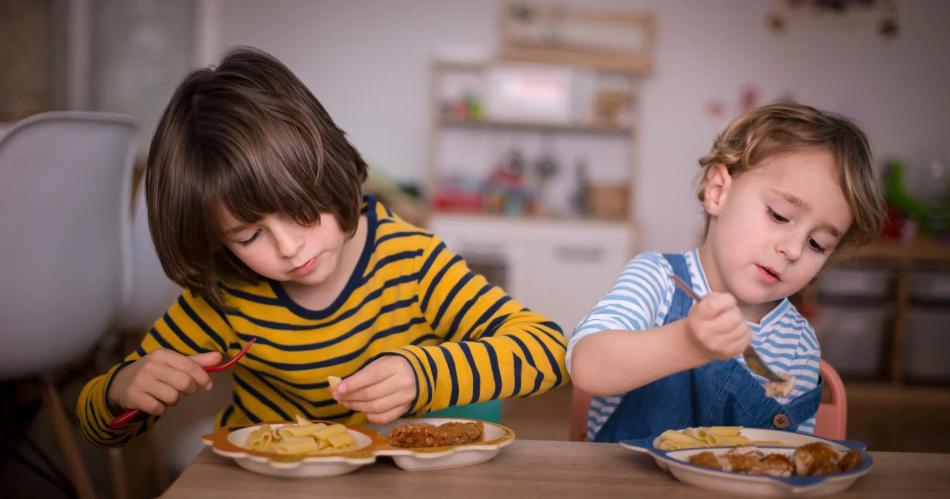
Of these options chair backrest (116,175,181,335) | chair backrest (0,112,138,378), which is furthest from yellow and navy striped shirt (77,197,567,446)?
chair backrest (116,175,181,335)

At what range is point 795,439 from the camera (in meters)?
0.82

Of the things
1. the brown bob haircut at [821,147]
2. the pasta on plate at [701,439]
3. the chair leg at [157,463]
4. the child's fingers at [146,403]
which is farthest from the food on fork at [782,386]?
the chair leg at [157,463]

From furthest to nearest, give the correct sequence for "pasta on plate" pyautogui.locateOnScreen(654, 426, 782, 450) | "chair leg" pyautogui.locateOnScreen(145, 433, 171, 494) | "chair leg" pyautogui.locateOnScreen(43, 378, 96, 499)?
"chair leg" pyautogui.locateOnScreen(145, 433, 171, 494) < "chair leg" pyautogui.locateOnScreen(43, 378, 96, 499) < "pasta on plate" pyautogui.locateOnScreen(654, 426, 782, 450)

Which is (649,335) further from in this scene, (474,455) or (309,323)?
(309,323)

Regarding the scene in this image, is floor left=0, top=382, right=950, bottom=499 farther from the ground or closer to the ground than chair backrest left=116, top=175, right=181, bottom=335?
closer to the ground

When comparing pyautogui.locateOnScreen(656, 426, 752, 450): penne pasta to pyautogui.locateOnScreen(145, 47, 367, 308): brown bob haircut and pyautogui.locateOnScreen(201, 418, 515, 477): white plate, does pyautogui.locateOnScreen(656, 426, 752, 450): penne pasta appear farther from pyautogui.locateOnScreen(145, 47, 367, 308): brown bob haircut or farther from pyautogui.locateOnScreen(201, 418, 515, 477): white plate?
pyautogui.locateOnScreen(145, 47, 367, 308): brown bob haircut

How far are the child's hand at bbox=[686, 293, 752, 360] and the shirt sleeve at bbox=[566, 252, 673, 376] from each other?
0.51 ft

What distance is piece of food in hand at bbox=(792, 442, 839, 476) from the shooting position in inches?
27.4

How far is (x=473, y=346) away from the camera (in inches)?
37.1

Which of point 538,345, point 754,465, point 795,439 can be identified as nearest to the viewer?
point 754,465

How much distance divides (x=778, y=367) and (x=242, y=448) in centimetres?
67

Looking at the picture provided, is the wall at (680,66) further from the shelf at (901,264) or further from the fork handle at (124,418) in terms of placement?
the fork handle at (124,418)

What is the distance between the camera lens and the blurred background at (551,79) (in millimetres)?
4559

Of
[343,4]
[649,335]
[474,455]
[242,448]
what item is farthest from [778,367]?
[343,4]
